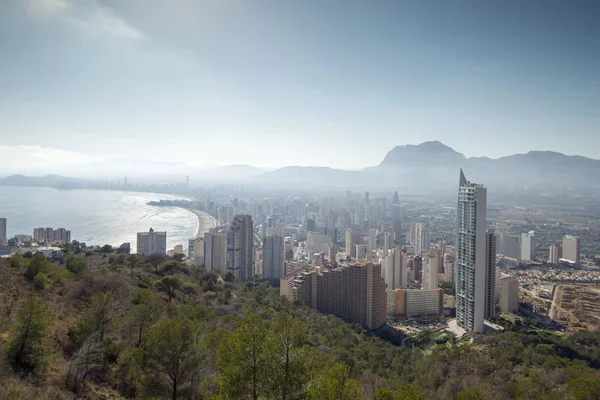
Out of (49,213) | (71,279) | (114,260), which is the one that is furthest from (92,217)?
(71,279)

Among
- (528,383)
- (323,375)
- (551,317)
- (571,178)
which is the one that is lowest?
(551,317)

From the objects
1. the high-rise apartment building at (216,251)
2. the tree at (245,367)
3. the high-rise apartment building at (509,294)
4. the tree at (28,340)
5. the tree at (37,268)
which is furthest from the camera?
the high-rise apartment building at (216,251)

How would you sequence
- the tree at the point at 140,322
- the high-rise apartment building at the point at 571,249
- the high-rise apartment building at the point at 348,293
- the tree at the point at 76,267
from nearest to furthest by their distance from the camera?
the tree at the point at 140,322 < the tree at the point at 76,267 < the high-rise apartment building at the point at 348,293 < the high-rise apartment building at the point at 571,249

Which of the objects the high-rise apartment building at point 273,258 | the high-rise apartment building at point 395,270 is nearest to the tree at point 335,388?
the high-rise apartment building at point 395,270

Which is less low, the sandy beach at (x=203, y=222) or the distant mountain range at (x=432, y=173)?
the distant mountain range at (x=432, y=173)

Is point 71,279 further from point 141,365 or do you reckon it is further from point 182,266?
point 182,266

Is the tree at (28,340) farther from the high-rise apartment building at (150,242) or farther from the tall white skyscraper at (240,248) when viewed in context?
the high-rise apartment building at (150,242)
